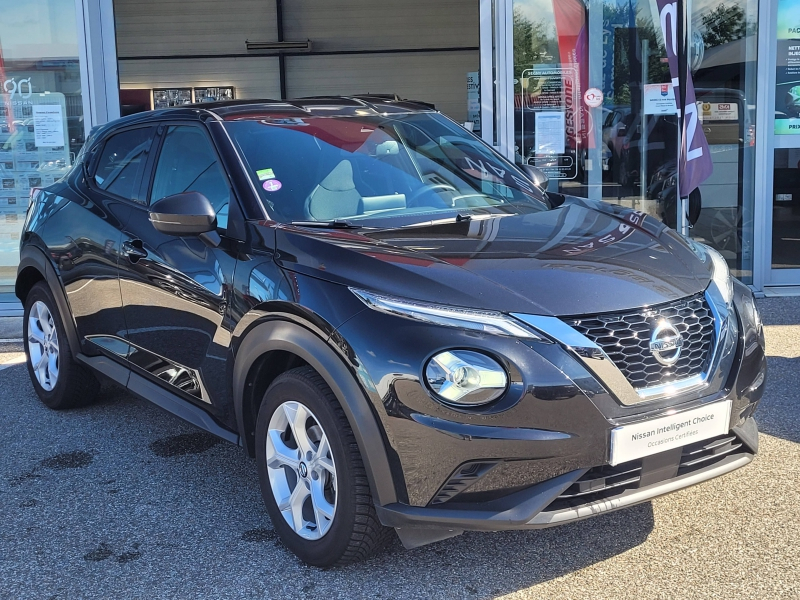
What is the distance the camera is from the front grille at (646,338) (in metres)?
2.73

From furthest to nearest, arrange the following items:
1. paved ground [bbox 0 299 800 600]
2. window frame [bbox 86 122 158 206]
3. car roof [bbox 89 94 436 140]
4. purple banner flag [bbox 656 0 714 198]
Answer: purple banner flag [bbox 656 0 714 198]
window frame [bbox 86 122 158 206]
car roof [bbox 89 94 436 140]
paved ground [bbox 0 299 800 600]

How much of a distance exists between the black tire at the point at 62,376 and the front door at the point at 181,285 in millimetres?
899

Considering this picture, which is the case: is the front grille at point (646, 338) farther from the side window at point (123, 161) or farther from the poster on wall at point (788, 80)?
the poster on wall at point (788, 80)

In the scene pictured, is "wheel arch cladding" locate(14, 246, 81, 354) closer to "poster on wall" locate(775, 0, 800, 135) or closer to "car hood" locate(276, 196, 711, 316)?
"car hood" locate(276, 196, 711, 316)

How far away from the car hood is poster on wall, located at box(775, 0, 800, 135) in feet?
16.7

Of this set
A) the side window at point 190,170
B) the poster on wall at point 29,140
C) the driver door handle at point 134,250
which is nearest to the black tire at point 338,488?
the side window at point 190,170

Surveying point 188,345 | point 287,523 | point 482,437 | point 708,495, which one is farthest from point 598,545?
point 188,345

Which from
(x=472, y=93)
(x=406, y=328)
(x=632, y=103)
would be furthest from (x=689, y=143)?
(x=472, y=93)

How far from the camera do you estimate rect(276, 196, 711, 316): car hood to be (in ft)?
9.09

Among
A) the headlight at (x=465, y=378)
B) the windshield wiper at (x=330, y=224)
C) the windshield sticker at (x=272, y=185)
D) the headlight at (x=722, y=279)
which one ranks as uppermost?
the windshield sticker at (x=272, y=185)

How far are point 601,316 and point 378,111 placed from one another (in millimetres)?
1963

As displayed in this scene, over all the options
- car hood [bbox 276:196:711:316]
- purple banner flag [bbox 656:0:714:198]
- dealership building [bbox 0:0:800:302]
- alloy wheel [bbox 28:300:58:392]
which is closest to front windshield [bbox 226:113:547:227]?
car hood [bbox 276:196:711:316]

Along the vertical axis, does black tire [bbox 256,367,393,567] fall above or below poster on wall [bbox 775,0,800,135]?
below

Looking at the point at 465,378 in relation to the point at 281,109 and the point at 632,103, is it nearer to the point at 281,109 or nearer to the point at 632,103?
the point at 281,109
